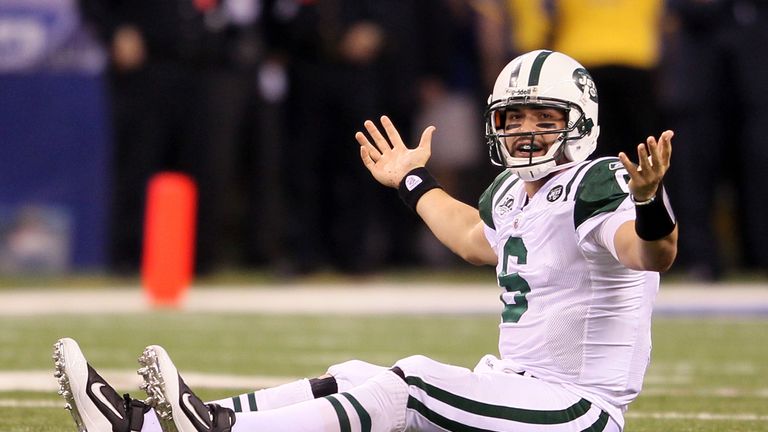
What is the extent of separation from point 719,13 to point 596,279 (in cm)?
632

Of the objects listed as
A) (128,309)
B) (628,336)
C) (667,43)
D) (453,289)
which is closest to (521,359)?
(628,336)

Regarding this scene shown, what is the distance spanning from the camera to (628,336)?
390 centimetres

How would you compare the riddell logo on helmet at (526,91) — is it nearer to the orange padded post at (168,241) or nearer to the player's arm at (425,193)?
the player's arm at (425,193)

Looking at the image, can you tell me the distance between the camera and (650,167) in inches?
137

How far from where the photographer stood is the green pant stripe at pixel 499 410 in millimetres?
3699

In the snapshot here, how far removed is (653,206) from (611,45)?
5977mm

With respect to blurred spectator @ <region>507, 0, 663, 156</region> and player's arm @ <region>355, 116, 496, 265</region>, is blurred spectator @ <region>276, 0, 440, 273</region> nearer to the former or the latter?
blurred spectator @ <region>507, 0, 663, 156</region>

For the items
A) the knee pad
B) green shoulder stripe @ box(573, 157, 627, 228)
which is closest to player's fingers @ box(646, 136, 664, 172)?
green shoulder stripe @ box(573, 157, 627, 228)

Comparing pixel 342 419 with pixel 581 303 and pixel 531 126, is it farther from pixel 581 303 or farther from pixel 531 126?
pixel 531 126

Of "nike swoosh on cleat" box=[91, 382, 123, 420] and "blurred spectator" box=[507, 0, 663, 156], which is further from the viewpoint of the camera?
"blurred spectator" box=[507, 0, 663, 156]

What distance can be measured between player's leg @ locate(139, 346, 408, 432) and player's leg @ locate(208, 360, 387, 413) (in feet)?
0.60

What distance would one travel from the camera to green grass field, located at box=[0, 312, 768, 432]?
4953 millimetres

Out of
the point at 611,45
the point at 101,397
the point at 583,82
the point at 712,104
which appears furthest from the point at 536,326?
the point at 712,104

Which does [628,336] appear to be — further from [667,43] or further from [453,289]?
[667,43]
